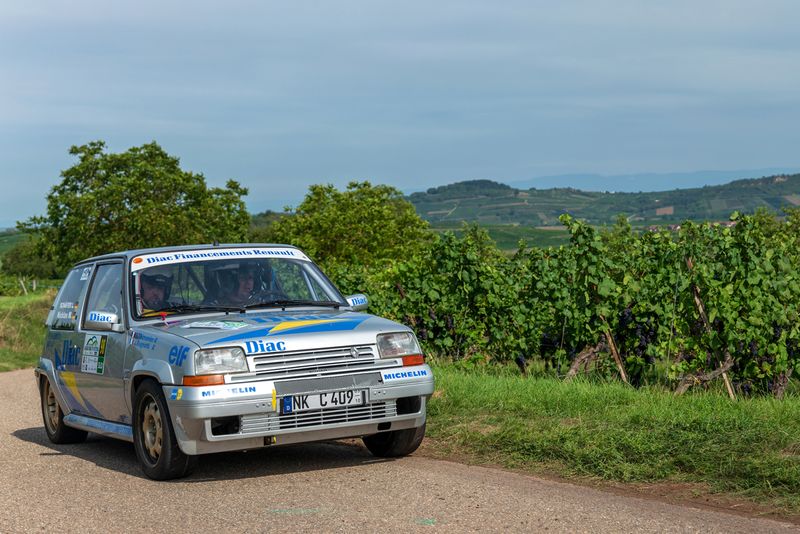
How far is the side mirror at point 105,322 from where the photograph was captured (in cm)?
943

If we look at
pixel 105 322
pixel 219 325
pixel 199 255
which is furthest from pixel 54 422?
pixel 219 325

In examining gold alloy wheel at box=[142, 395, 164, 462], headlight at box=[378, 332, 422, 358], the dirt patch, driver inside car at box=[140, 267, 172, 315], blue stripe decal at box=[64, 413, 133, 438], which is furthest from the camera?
driver inside car at box=[140, 267, 172, 315]

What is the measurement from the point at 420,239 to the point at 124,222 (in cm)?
2295

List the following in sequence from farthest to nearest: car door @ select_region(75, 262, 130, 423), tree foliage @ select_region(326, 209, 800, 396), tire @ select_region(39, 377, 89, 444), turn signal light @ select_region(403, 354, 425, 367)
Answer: tree foliage @ select_region(326, 209, 800, 396)
tire @ select_region(39, 377, 89, 444)
car door @ select_region(75, 262, 130, 423)
turn signal light @ select_region(403, 354, 425, 367)

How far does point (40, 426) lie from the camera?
517 inches

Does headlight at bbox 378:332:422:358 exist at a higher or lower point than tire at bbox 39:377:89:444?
higher

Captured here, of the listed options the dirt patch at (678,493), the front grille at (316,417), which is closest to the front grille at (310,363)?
the front grille at (316,417)

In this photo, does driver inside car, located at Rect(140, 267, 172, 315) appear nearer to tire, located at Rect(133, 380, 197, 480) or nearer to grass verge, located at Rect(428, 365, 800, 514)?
tire, located at Rect(133, 380, 197, 480)

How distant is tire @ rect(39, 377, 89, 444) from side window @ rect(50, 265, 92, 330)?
2.15 feet

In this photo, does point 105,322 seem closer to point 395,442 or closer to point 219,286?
point 219,286

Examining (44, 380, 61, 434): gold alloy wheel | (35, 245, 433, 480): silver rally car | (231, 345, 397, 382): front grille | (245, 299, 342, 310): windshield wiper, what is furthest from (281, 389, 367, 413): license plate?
(44, 380, 61, 434): gold alloy wheel

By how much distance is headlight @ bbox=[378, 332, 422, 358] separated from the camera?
8711mm

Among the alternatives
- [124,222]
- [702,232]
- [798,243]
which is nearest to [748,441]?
[702,232]

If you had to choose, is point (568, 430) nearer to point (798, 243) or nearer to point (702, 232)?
point (702, 232)
